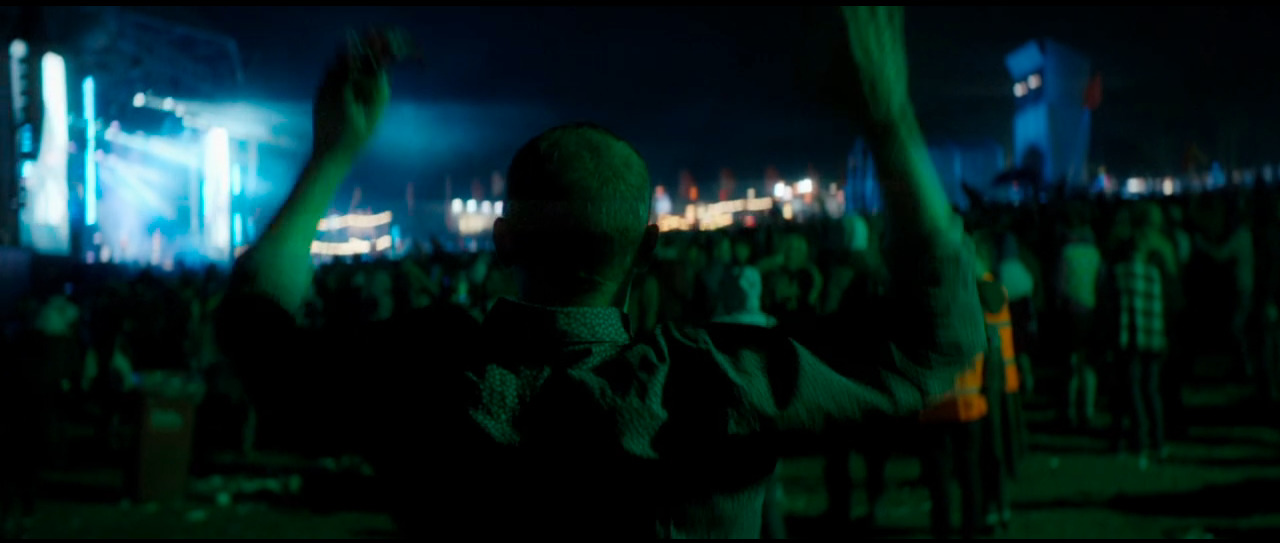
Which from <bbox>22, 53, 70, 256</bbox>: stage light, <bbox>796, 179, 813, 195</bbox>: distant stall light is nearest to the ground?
<bbox>796, 179, 813, 195</bbox>: distant stall light

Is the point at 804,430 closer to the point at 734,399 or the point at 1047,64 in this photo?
the point at 734,399

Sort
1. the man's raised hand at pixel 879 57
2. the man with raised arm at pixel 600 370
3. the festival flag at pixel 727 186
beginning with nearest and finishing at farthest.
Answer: the man's raised hand at pixel 879 57 → the man with raised arm at pixel 600 370 → the festival flag at pixel 727 186

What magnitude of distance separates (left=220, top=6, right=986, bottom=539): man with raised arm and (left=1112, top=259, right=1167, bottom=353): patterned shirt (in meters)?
8.04

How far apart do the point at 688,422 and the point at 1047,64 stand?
43.8 meters

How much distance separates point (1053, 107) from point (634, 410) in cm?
4227

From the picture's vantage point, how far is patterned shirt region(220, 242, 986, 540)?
1315mm

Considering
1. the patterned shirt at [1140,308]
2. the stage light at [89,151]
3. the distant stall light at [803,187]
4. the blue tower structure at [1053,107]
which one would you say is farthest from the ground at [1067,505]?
the blue tower structure at [1053,107]

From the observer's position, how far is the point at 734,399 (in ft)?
4.38

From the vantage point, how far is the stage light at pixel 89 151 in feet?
88.0

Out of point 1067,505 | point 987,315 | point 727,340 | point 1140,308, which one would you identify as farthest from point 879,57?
point 1140,308

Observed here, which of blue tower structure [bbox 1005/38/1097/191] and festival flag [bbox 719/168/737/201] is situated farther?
blue tower structure [bbox 1005/38/1097/191]

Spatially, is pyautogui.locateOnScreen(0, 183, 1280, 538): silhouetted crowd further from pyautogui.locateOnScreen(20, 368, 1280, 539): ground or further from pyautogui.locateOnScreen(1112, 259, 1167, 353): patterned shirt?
pyautogui.locateOnScreen(20, 368, 1280, 539): ground

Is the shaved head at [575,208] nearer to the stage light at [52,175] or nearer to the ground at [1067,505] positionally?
the ground at [1067,505]

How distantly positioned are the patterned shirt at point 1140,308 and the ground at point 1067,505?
41.8 inches
